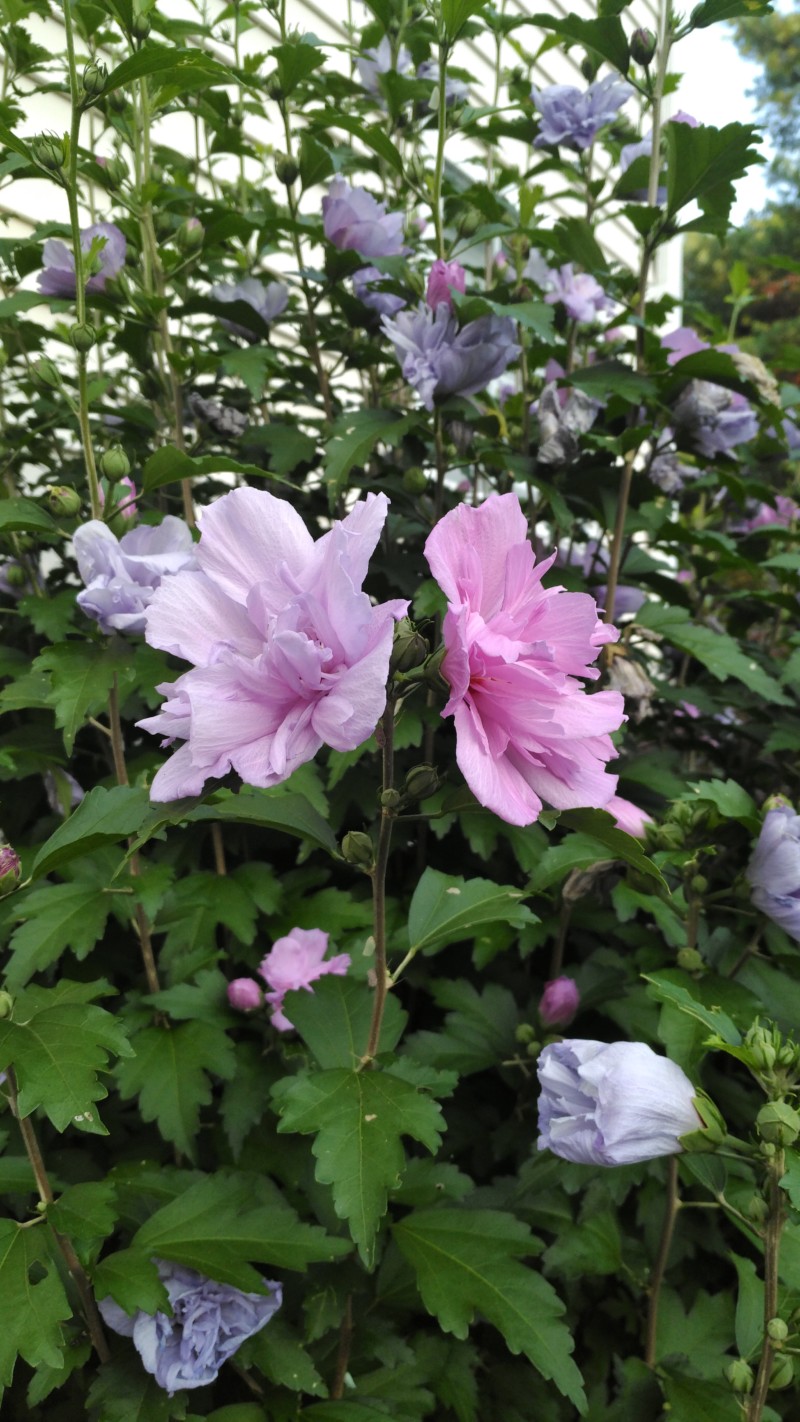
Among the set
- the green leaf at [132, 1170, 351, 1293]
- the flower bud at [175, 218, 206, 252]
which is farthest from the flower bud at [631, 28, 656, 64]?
the green leaf at [132, 1170, 351, 1293]

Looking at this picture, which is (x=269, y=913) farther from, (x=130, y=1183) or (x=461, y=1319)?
(x=461, y=1319)

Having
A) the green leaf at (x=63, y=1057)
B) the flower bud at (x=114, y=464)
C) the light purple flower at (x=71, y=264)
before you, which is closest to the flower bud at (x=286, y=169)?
the light purple flower at (x=71, y=264)

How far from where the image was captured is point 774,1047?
3.17 ft

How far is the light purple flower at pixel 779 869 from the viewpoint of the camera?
1.23m

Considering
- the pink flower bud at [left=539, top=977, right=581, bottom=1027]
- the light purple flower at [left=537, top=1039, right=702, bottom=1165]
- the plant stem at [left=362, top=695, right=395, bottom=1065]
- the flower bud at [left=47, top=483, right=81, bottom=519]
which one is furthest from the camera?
the pink flower bud at [left=539, top=977, right=581, bottom=1027]

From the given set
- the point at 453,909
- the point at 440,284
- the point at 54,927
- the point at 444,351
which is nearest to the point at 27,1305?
the point at 54,927

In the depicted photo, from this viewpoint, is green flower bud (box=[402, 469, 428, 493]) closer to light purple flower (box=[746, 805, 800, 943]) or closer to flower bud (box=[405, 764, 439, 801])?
light purple flower (box=[746, 805, 800, 943])

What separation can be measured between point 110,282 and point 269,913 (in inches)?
44.7

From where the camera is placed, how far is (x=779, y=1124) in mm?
906

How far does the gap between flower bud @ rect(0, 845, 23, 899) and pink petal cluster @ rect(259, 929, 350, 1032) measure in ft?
1.59

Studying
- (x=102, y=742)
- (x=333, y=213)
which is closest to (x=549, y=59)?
(x=333, y=213)

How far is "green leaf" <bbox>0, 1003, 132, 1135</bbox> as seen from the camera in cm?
90

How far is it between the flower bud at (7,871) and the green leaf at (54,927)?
0.83 ft

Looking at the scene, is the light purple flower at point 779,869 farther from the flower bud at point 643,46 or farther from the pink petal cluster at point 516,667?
the flower bud at point 643,46
